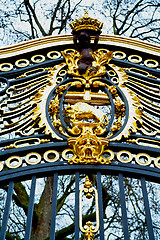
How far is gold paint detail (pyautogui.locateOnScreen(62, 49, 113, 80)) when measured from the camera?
289 centimetres

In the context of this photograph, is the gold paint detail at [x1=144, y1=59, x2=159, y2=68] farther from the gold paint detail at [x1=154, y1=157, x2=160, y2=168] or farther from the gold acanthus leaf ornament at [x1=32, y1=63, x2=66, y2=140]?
the gold paint detail at [x1=154, y1=157, x2=160, y2=168]

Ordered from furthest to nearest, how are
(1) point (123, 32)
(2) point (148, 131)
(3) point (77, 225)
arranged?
(1) point (123, 32) < (2) point (148, 131) < (3) point (77, 225)

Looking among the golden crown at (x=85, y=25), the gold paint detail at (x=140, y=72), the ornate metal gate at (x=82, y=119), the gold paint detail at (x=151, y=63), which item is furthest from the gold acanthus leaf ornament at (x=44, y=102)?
the gold paint detail at (x=151, y=63)

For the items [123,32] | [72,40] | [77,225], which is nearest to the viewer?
[77,225]

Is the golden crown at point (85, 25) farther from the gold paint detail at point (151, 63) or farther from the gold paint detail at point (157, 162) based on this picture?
the gold paint detail at point (157, 162)

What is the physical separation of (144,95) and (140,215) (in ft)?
6.64

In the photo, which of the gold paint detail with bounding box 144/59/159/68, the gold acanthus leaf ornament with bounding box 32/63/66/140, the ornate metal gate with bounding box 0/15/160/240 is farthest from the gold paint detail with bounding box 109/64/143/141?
the gold acanthus leaf ornament with bounding box 32/63/66/140

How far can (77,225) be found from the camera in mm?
2025

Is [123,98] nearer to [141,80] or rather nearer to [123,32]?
[141,80]

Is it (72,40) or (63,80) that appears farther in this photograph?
(72,40)

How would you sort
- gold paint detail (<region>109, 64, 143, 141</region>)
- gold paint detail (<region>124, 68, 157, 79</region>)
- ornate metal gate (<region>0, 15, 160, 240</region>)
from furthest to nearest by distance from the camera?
gold paint detail (<region>124, 68, 157, 79</region>) < gold paint detail (<region>109, 64, 143, 141</region>) < ornate metal gate (<region>0, 15, 160, 240</region>)

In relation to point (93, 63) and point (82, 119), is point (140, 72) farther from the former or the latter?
point (82, 119)

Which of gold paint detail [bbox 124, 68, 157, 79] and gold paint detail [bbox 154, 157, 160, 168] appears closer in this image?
gold paint detail [bbox 154, 157, 160, 168]

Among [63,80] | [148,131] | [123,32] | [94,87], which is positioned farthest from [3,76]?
[123,32]
